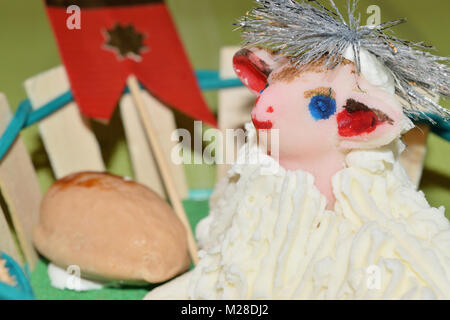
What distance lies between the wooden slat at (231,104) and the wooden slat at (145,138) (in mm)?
120

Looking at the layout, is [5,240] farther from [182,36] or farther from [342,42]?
[182,36]

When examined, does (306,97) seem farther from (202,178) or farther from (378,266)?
(202,178)

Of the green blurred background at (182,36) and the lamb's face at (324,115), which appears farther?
the green blurred background at (182,36)

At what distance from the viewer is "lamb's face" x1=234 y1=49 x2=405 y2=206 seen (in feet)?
2.08

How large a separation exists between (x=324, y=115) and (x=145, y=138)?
23.5 inches

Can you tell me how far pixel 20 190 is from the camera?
973 mm

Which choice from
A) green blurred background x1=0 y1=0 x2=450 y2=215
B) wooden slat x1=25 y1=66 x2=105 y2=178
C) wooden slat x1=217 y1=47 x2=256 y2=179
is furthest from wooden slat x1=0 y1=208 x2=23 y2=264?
wooden slat x1=217 y1=47 x2=256 y2=179

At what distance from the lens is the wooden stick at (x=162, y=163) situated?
927 mm

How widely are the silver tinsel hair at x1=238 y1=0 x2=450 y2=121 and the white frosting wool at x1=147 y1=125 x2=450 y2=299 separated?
0.32 feet

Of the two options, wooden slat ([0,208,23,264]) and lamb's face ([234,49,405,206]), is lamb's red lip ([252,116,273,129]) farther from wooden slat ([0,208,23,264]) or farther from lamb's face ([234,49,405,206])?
wooden slat ([0,208,23,264])

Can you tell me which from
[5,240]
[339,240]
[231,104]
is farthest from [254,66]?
[5,240]

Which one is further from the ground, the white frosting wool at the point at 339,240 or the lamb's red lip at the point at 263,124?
the lamb's red lip at the point at 263,124

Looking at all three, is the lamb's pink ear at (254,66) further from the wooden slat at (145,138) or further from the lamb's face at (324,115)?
the wooden slat at (145,138)

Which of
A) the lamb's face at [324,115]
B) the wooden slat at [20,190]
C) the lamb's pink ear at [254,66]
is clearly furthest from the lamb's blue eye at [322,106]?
the wooden slat at [20,190]
